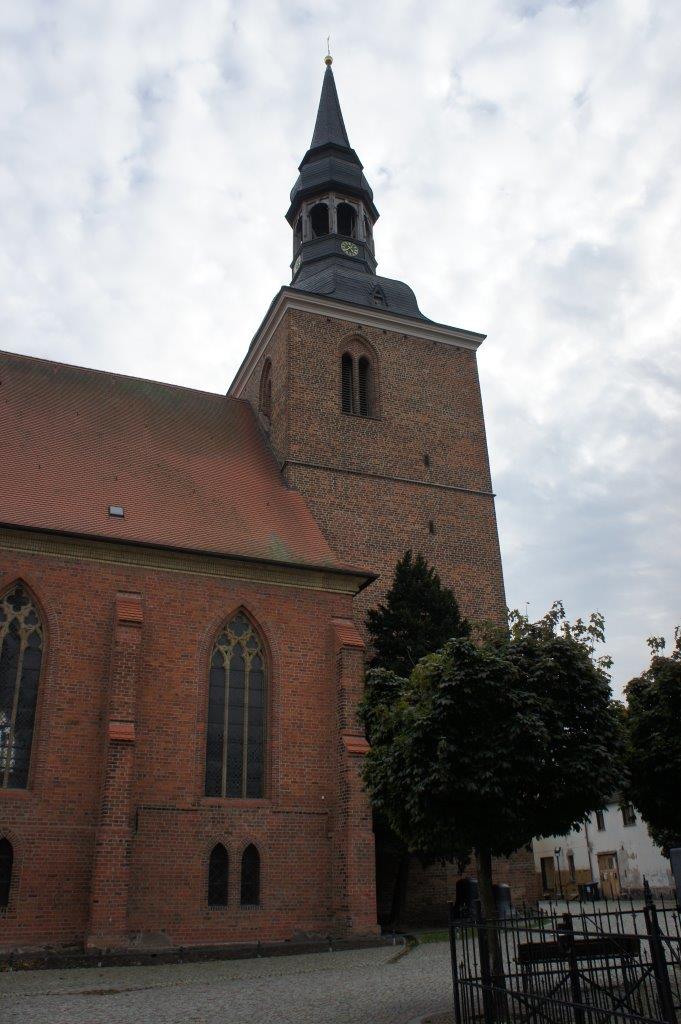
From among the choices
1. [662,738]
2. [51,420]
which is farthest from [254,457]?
[662,738]

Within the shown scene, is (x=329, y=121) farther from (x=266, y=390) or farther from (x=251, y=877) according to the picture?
(x=251, y=877)

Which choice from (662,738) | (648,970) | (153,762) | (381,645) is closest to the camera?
(648,970)

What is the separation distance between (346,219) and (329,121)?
5689 mm

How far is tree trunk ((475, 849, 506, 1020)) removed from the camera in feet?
26.4

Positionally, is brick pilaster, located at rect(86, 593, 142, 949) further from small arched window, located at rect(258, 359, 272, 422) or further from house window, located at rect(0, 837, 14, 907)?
small arched window, located at rect(258, 359, 272, 422)

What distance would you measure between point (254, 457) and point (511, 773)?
13.8m

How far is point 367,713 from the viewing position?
38.6ft

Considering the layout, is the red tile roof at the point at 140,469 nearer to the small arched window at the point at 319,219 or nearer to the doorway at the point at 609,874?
the small arched window at the point at 319,219

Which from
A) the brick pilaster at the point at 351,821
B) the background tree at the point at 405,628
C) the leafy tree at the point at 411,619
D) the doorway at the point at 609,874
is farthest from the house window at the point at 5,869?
the doorway at the point at 609,874

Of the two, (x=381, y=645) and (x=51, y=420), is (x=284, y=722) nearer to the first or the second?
(x=381, y=645)

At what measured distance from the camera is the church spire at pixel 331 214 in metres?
27.0

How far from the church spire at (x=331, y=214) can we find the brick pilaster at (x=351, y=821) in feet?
44.7

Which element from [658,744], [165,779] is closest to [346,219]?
[165,779]

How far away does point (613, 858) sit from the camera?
3838 centimetres
